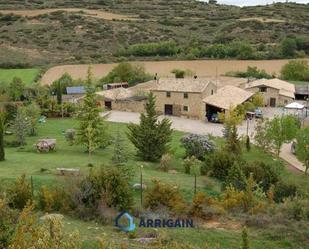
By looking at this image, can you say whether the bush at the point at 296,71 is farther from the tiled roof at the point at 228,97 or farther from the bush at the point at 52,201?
the bush at the point at 52,201

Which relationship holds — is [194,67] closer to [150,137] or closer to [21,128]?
[21,128]

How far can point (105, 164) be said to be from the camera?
30094 millimetres

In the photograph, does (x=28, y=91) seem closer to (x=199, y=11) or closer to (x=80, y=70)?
(x=80, y=70)

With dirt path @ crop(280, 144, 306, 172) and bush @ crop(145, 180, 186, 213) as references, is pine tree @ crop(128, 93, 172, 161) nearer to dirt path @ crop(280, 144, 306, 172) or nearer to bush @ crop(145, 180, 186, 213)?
dirt path @ crop(280, 144, 306, 172)

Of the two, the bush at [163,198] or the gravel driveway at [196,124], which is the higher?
the bush at [163,198]

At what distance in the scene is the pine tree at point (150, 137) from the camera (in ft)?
113

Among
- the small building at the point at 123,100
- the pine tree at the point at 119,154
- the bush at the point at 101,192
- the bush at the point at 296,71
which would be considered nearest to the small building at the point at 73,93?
the small building at the point at 123,100

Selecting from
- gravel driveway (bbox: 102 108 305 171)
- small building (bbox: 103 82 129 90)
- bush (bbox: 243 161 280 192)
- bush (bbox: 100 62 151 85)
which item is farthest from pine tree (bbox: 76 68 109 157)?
bush (bbox: 100 62 151 85)

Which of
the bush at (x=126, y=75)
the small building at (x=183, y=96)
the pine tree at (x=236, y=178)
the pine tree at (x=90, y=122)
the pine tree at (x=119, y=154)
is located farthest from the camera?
the bush at (x=126, y=75)

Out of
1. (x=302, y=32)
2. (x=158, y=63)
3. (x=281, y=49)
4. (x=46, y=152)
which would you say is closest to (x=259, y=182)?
(x=46, y=152)

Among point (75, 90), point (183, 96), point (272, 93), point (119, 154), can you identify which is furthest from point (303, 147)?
point (75, 90)

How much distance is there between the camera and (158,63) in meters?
87.0

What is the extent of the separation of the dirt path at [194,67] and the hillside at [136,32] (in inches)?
95.0

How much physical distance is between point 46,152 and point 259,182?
15.0 m
